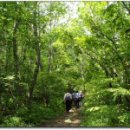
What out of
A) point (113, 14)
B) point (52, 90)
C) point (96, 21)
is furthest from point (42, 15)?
point (113, 14)

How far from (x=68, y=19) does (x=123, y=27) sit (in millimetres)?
2957

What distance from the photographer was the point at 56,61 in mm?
11727

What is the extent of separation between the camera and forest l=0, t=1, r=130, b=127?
1016cm

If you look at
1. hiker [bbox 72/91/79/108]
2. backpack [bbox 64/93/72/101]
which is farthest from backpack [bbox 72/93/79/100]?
backpack [bbox 64/93/72/101]

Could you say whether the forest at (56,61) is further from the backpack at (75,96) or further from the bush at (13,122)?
the backpack at (75,96)

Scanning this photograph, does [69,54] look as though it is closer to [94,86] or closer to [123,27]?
[94,86]

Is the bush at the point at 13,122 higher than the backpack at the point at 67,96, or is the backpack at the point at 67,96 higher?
the backpack at the point at 67,96

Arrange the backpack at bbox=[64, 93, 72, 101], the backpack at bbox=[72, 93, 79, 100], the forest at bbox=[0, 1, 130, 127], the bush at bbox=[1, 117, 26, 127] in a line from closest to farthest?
the bush at bbox=[1, 117, 26, 127]
the forest at bbox=[0, 1, 130, 127]
the backpack at bbox=[64, 93, 72, 101]
the backpack at bbox=[72, 93, 79, 100]

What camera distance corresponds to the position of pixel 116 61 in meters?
10.9

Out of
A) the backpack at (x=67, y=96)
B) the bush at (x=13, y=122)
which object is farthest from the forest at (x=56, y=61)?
the backpack at (x=67, y=96)

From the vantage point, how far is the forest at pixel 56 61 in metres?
10.2

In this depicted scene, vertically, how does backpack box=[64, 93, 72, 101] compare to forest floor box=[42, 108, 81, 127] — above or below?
above

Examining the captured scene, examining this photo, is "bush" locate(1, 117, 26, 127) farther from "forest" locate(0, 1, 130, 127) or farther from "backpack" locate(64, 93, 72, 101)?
"backpack" locate(64, 93, 72, 101)

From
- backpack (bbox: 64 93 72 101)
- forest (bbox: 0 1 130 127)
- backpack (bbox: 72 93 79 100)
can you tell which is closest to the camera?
forest (bbox: 0 1 130 127)
